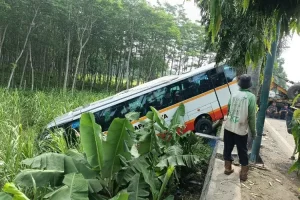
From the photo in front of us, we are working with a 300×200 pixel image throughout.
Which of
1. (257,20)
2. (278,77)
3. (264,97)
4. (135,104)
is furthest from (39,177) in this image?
(278,77)

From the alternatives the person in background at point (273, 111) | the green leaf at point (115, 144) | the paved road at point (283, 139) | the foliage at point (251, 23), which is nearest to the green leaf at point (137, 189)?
the green leaf at point (115, 144)

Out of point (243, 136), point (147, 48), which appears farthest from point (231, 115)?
point (147, 48)

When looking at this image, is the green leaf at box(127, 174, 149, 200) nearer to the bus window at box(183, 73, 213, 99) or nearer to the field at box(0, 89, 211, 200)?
the field at box(0, 89, 211, 200)

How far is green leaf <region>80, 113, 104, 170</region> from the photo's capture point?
10.9 feet

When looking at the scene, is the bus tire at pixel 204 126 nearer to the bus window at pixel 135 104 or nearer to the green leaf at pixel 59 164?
the bus window at pixel 135 104

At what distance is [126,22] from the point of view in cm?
2292

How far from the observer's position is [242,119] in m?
3.94

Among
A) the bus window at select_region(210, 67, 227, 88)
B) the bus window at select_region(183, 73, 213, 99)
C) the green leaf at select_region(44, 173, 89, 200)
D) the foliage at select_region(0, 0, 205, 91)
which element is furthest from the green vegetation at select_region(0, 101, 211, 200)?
the foliage at select_region(0, 0, 205, 91)

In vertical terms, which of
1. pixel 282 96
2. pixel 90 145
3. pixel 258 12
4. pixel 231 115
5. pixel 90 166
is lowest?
pixel 282 96

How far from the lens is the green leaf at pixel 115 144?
3344 millimetres

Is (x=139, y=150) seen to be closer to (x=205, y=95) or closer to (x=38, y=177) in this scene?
(x=38, y=177)

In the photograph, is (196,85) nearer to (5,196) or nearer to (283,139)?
(283,139)

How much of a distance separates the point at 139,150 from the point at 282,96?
14387 millimetres

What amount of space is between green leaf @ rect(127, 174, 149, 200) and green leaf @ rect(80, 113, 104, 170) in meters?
0.42
